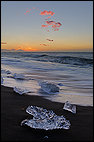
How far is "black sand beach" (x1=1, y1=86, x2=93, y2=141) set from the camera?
186 cm

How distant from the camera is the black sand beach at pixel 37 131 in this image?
1857 mm

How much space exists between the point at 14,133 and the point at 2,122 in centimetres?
35

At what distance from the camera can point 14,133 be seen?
1900 mm

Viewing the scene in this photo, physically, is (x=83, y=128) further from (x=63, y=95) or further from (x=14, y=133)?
(x=63, y=95)

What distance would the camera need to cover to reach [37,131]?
1.94 metres

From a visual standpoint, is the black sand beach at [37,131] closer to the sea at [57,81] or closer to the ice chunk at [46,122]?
the ice chunk at [46,122]

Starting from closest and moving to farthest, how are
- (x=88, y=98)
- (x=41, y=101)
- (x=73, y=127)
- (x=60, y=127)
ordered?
(x=60, y=127), (x=73, y=127), (x=41, y=101), (x=88, y=98)

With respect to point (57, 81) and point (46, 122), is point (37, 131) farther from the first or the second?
point (57, 81)

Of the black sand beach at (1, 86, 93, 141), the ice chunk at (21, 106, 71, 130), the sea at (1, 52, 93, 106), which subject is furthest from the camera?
the sea at (1, 52, 93, 106)

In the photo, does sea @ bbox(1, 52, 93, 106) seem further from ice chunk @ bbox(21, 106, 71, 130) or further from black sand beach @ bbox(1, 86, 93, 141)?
ice chunk @ bbox(21, 106, 71, 130)

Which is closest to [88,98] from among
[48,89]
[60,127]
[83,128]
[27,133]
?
[48,89]

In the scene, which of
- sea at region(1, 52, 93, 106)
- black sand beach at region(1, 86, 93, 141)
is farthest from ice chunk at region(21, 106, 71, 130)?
sea at region(1, 52, 93, 106)

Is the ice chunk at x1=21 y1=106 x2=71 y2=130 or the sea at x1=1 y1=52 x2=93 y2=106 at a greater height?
the sea at x1=1 y1=52 x2=93 y2=106

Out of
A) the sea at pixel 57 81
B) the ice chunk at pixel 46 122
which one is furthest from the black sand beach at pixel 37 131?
the sea at pixel 57 81
